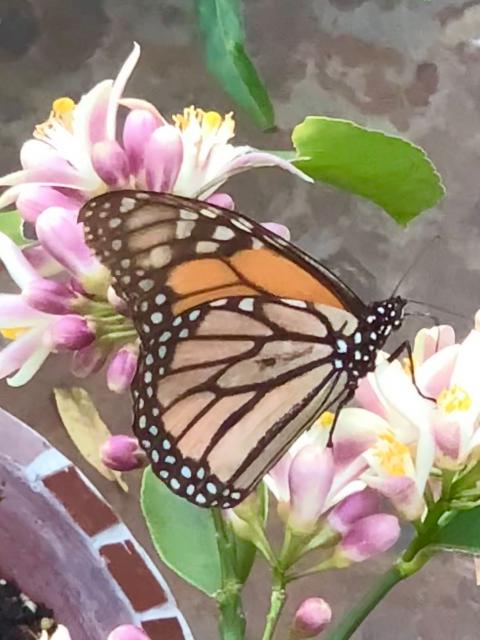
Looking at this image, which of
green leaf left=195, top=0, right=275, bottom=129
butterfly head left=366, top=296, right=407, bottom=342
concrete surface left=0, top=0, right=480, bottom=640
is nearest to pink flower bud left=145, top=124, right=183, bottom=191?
butterfly head left=366, top=296, right=407, bottom=342

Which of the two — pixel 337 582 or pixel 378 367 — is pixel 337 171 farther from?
pixel 337 582

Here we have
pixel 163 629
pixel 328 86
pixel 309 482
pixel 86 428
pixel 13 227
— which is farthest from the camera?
pixel 328 86

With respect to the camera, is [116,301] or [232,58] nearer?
[116,301]

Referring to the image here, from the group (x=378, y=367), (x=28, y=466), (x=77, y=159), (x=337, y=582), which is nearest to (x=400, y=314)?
(x=378, y=367)

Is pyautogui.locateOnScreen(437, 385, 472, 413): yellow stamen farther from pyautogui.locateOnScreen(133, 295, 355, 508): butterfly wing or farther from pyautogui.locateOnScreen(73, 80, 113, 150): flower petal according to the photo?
pyautogui.locateOnScreen(73, 80, 113, 150): flower petal

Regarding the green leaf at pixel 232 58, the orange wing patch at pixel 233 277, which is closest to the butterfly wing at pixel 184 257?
the orange wing patch at pixel 233 277

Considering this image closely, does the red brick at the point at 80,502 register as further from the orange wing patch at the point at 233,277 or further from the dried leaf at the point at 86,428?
the orange wing patch at the point at 233,277

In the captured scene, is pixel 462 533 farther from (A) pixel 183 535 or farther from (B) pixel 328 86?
(B) pixel 328 86

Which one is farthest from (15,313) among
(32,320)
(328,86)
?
(328,86)
